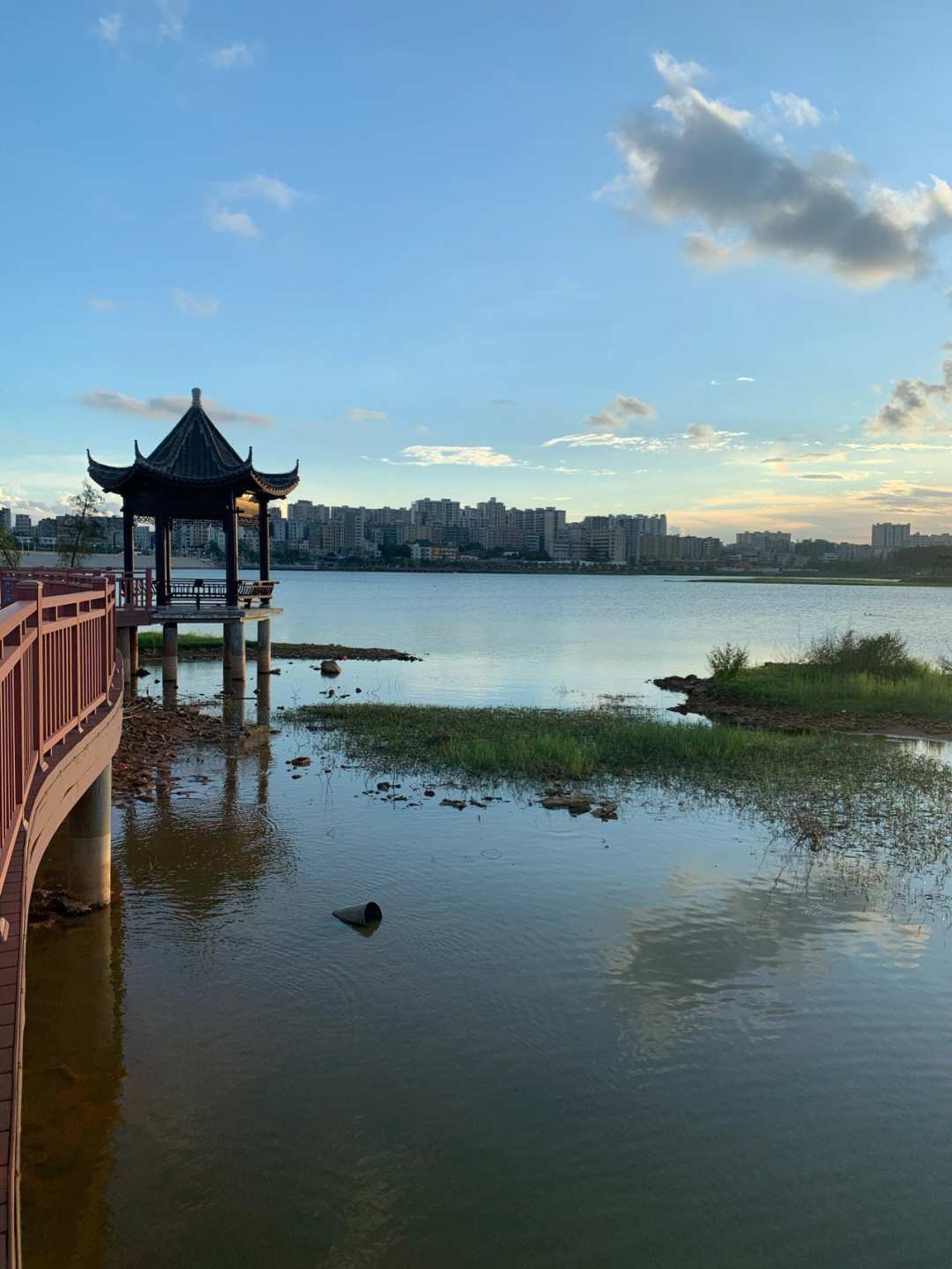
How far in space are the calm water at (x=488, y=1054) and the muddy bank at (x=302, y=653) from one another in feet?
78.6

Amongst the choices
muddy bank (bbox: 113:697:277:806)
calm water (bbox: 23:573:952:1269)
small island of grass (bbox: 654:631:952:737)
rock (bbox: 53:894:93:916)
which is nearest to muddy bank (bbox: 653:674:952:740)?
small island of grass (bbox: 654:631:952:737)

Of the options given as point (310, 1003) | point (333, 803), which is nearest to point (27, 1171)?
point (310, 1003)

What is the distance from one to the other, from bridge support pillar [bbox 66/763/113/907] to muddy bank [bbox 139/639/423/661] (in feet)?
87.7

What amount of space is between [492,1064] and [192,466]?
2192 cm

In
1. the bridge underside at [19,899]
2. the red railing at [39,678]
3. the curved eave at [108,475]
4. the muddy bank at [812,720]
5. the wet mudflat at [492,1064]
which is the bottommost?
the wet mudflat at [492,1064]

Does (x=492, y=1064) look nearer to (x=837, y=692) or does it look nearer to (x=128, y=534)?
(x=837, y=692)

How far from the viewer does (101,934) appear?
9.09 meters

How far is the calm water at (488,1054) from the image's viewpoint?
526 cm

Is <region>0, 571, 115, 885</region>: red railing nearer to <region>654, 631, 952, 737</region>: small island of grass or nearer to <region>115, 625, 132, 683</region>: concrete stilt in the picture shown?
<region>115, 625, 132, 683</region>: concrete stilt

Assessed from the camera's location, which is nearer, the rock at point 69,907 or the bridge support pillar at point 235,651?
the rock at point 69,907

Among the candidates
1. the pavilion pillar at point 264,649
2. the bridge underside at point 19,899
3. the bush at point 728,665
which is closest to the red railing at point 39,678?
the bridge underside at point 19,899

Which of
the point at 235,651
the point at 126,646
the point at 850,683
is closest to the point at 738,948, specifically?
the point at 850,683

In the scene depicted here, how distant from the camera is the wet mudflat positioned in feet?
17.2

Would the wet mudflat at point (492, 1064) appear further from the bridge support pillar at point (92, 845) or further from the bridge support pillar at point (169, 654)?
the bridge support pillar at point (169, 654)
